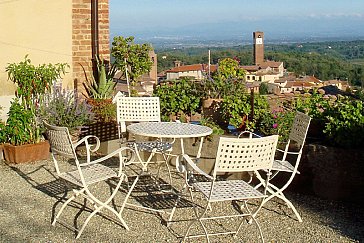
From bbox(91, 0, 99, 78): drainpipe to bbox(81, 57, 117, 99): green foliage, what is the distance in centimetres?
10

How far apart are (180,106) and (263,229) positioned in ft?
9.17

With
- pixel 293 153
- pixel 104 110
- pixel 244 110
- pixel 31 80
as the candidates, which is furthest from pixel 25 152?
pixel 293 153

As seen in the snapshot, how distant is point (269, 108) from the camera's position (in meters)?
6.27

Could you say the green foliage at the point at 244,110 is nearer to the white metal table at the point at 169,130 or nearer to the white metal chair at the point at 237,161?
the white metal table at the point at 169,130

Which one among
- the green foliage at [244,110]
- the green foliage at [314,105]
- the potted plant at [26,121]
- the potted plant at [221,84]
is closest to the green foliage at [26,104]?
the potted plant at [26,121]

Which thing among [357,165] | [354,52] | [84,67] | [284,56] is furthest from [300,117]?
[354,52]

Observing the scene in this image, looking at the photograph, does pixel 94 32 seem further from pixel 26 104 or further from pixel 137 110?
pixel 137 110

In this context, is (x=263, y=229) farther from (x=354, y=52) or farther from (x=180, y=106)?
(x=354, y=52)

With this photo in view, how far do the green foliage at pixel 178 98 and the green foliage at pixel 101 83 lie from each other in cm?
122

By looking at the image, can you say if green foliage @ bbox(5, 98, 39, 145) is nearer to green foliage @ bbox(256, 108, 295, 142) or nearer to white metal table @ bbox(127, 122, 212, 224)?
white metal table @ bbox(127, 122, 212, 224)

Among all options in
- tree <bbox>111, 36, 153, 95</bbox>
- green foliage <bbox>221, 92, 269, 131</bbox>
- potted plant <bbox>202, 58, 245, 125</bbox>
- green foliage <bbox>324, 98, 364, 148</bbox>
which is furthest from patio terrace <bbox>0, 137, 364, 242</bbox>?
tree <bbox>111, 36, 153, 95</bbox>

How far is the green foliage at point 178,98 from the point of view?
6.85 meters

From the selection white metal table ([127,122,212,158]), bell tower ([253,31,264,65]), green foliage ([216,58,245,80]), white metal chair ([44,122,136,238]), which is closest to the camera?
white metal chair ([44,122,136,238])

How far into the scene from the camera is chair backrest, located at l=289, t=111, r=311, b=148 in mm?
4684
